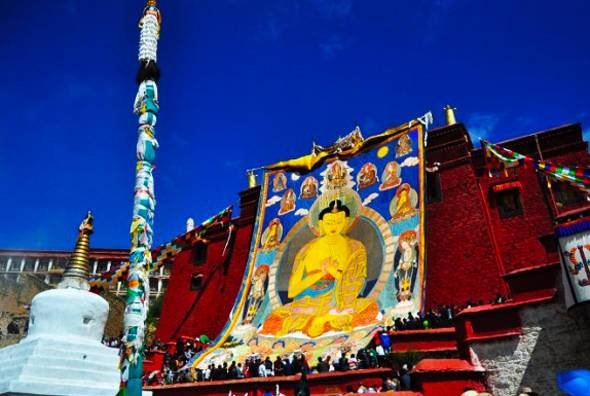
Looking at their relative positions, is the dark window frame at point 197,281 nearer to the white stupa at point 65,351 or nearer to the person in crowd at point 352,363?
the person in crowd at point 352,363

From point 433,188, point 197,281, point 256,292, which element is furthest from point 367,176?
point 197,281

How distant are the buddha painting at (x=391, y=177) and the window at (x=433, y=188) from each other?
4.36ft

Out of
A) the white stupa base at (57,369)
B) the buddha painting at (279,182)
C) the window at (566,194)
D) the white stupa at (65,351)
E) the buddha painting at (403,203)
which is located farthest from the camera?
the buddha painting at (279,182)

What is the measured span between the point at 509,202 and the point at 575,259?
29.9 feet

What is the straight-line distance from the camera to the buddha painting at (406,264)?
14.0 metres

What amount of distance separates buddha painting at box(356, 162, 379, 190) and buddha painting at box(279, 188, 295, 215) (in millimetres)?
2773

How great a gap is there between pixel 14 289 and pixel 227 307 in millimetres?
Result: 8296

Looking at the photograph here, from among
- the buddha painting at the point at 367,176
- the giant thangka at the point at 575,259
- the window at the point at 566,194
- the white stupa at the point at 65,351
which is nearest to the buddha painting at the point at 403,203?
the buddha painting at the point at 367,176

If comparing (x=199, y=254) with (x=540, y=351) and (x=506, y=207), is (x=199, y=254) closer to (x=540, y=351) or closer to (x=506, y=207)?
(x=506, y=207)

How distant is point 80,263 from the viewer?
9102 millimetres

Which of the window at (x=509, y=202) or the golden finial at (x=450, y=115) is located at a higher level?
the golden finial at (x=450, y=115)

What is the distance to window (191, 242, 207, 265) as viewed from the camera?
2308cm

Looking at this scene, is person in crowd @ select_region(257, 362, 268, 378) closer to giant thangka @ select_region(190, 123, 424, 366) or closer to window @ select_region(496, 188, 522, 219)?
giant thangka @ select_region(190, 123, 424, 366)

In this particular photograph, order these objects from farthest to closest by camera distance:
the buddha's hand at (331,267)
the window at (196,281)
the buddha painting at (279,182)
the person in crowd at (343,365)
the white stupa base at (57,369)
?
the window at (196,281)
the buddha painting at (279,182)
the buddha's hand at (331,267)
the person in crowd at (343,365)
the white stupa base at (57,369)
